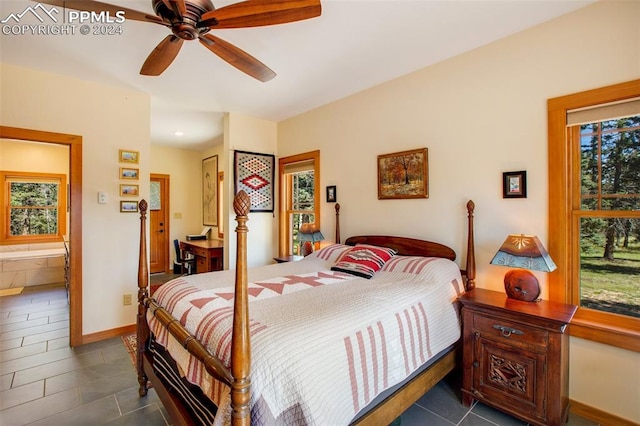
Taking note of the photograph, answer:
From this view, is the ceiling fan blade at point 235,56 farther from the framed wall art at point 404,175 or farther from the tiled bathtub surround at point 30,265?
the tiled bathtub surround at point 30,265

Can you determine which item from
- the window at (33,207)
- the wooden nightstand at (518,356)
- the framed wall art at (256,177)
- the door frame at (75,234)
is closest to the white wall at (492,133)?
the wooden nightstand at (518,356)

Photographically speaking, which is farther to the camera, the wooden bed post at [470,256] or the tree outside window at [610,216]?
the wooden bed post at [470,256]

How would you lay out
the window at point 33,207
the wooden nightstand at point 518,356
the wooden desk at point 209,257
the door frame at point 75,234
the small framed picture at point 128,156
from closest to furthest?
the wooden nightstand at point 518,356
the door frame at point 75,234
the small framed picture at point 128,156
the wooden desk at point 209,257
the window at point 33,207

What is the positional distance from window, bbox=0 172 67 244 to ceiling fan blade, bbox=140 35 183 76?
5.28 m

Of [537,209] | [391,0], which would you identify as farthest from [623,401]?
[391,0]

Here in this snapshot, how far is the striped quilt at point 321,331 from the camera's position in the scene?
3.72 ft

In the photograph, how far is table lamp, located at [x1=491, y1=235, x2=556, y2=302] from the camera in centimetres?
191

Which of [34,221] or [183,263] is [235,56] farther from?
[34,221]

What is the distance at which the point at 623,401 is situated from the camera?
1840 mm

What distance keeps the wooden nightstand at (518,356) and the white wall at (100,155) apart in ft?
11.3

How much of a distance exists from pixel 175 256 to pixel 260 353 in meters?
5.82

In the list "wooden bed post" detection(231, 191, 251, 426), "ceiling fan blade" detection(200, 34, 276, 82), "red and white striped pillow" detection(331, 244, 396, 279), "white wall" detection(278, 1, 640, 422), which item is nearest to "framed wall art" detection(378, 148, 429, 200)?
"white wall" detection(278, 1, 640, 422)

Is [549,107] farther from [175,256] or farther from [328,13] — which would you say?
[175,256]

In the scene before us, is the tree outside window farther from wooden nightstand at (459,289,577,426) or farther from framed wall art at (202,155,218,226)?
framed wall art at (202,155,218,226)
